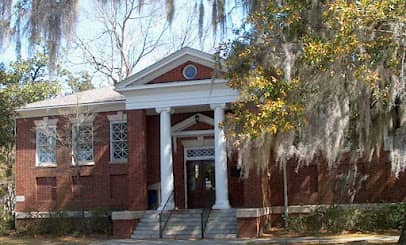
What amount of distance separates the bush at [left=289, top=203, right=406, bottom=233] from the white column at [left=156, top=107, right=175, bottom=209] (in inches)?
191

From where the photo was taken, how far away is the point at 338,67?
40.1 ft

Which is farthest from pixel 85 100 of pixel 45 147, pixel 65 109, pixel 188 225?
pixel 188 225

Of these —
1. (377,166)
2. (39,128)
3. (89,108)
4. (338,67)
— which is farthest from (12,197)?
(338,67)

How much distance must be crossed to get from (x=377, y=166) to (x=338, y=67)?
1211 cm

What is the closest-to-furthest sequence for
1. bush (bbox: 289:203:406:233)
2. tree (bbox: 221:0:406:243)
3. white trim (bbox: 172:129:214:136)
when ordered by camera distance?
tree (bbox: 221:0:406:243) → bush (bbox: 289:203:406:233) → white trim (bbox: 172:129:214:136)

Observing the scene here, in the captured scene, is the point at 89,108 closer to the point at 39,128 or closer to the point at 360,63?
the point at 39,128

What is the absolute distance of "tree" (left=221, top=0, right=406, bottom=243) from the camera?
11.8 metres

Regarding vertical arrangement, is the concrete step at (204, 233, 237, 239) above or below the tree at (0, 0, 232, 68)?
below

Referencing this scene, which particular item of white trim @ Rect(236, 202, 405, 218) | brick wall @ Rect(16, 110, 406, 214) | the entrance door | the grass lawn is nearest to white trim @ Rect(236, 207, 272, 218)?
white trim @ Rect(236, 202, 405, 218)

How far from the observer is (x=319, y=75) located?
1253cm

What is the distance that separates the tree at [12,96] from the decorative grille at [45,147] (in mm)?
2994

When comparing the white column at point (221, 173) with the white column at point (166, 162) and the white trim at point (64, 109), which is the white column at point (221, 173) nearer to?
the white column at point (166, 162)

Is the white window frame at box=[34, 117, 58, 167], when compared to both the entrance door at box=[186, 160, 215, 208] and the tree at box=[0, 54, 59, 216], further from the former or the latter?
the entrance door at box=[186, 160, 215, 208]

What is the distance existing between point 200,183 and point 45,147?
752 cm
